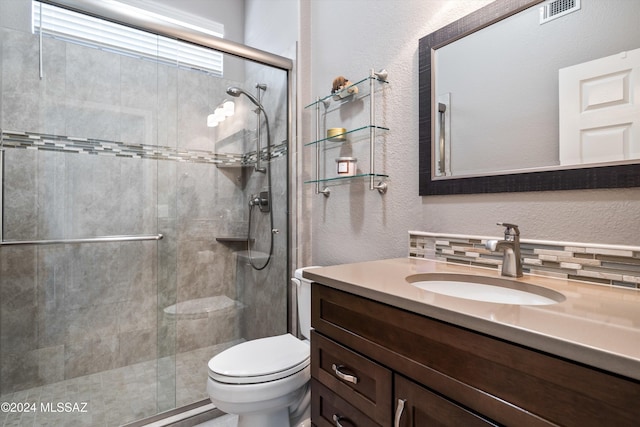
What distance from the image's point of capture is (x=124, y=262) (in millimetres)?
2127

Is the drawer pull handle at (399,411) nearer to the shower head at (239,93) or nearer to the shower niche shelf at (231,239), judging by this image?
the shower niche shelf at (231,239)

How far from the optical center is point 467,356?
2.04 ft

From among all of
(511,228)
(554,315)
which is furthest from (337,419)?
(511,228)

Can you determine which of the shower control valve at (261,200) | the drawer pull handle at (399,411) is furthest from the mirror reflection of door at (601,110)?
the shower control valve at (261,200)

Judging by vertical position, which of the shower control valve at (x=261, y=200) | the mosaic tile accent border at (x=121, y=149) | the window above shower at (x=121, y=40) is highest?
the window above shower at (x=121, y=40)

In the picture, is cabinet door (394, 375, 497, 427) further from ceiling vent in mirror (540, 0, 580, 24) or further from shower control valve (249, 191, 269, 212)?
shower control valve (249, 191, 269, 212)

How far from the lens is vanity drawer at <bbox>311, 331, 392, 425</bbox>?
0.79 metres

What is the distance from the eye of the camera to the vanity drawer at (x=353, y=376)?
0.79 metres

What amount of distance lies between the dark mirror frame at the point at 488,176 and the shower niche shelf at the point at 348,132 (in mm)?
224

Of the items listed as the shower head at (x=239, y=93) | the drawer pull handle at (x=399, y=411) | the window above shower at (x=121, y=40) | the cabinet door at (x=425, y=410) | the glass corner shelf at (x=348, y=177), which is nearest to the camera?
the cabinet door at (x=425, y=410)

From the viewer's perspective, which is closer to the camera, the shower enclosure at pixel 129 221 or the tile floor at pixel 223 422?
the tile floor at pixel 223 422

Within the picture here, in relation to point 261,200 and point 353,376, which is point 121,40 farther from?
point 353,376

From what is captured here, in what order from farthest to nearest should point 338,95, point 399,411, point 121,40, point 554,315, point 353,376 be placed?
point 121,40 → point 338,95 → point 353,376 → point 399,411 → point 554,315

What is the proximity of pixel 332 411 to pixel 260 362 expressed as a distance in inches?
19.0
